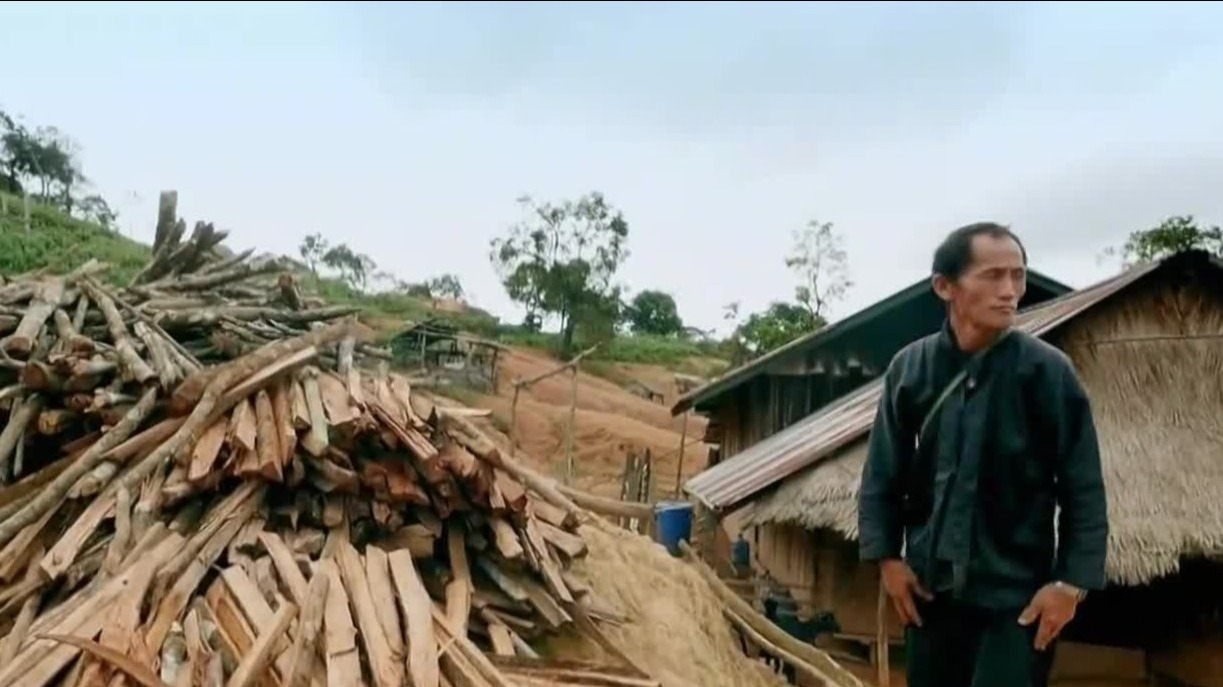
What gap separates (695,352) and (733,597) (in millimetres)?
34838

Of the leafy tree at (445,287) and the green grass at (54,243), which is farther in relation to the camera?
the leafy tree at (445,287)

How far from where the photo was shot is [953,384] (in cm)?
262

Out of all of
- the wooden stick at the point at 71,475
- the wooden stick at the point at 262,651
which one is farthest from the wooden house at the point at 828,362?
the wooden stick at the point at 262,651

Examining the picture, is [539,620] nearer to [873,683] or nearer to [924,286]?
[873,683]

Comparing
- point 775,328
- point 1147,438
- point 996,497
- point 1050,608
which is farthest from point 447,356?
point 1050,608

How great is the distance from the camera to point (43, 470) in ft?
16.9

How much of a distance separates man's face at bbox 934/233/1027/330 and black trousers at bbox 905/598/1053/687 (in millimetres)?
729

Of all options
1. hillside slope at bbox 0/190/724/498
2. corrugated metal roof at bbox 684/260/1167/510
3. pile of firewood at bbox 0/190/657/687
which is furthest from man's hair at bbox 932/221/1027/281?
hillside slope at bbox 0/190/724/498

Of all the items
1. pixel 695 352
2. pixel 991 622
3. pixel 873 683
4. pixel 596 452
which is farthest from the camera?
pixel 695 352

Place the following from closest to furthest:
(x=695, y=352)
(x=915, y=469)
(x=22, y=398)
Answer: (x=915, y=469)
(x=22, y=398)
(x=695, y=352)

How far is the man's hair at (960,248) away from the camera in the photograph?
2531mm

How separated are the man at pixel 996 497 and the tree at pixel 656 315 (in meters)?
44.0

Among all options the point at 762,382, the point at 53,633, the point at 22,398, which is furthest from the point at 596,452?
the point at 53,633

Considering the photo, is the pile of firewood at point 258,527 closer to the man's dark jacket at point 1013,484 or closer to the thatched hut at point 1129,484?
the thatched hut at point 1129,484
